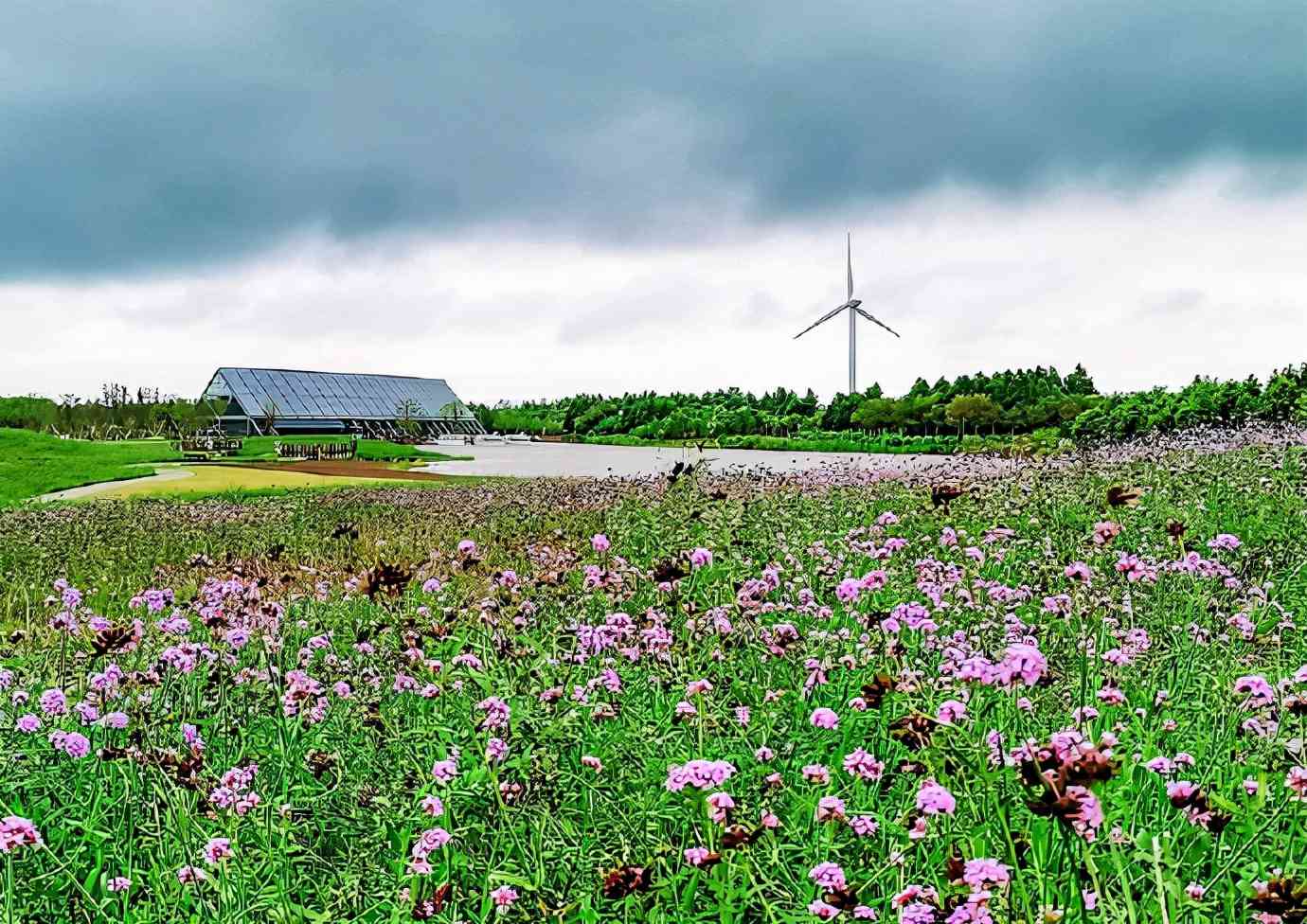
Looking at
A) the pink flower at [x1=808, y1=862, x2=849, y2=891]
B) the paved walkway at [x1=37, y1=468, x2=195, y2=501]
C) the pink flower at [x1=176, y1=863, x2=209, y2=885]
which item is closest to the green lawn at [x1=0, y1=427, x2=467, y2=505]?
the paved walkway at [x1=37, y1=468, x2=195, y2=501]

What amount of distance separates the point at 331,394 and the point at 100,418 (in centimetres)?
1506

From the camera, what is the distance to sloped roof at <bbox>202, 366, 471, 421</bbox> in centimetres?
6500

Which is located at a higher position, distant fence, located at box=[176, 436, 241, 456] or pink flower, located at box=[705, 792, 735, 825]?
distant fence, located at box=[176, 436, 241, 456]

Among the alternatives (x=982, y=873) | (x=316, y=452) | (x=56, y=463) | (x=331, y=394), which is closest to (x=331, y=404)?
(x=331, y=394)

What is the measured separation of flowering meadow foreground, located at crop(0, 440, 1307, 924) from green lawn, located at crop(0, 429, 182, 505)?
57.8 ft

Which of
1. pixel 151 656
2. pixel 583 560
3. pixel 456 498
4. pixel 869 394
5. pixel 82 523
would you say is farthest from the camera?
pixel 869 394

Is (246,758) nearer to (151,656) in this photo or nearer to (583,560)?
(151,656)

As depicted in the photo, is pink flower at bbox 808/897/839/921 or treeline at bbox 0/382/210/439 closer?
pink flower at bbox 808/897/839/921

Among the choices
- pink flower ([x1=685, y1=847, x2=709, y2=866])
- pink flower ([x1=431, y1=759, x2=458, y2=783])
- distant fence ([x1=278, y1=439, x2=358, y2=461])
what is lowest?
pink flower ([x1=685, y1=847, x2=709, y2=866])

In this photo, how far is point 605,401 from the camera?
9075cm

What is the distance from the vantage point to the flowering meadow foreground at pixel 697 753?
2.46 meters

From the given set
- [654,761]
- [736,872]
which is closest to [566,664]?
[654,761]

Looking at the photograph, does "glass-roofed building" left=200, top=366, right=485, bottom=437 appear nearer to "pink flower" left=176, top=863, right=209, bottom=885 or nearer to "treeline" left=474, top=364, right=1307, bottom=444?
"treeline" left=474, top=364, right=1307, bottom=444

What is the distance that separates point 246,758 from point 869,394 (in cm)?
6774
